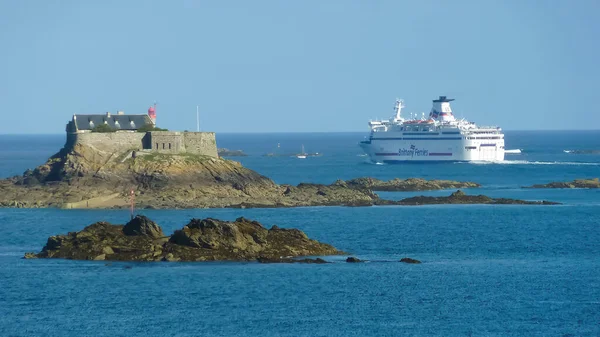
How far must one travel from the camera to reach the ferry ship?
4808 inches

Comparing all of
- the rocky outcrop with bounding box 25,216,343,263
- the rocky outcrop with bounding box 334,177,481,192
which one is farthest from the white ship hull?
the rocky outcrop with bounding box 25,216,343,263

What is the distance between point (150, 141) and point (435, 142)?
59.2 metres

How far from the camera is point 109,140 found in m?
67.6

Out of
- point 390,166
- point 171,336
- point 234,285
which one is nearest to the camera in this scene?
point 171,336

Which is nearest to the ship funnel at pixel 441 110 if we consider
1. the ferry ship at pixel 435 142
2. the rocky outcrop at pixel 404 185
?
the ferry ship at pixel 435 142

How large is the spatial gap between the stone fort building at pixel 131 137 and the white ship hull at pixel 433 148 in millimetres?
54025

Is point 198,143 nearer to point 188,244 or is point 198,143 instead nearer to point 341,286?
point 188,244

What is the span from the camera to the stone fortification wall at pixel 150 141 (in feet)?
221

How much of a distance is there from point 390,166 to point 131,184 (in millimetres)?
58255

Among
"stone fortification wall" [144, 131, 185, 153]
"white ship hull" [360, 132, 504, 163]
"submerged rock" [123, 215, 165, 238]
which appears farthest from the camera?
"white ship hull" [360, 132, 504, 163]

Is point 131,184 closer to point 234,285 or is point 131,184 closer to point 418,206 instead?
point 418,206

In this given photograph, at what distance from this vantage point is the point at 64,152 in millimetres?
68625

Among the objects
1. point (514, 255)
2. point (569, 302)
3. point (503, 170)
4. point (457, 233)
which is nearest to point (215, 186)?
point (457, 233)

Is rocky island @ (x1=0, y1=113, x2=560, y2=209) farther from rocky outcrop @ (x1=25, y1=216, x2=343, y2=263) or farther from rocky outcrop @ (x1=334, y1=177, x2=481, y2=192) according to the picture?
rocky outcrop @ (x1=25, y1=216, x2=343, y2=263)
